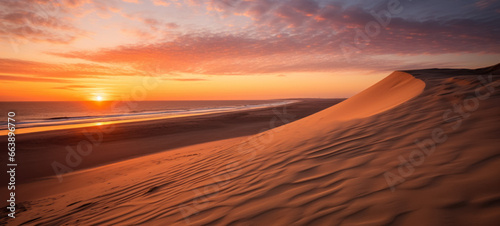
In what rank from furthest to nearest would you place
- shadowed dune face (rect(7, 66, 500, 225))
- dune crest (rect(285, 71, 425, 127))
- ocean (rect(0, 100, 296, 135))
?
ocean (rect(0, 100, 296, 135)) → dune crest (rect(285, 71, 425, 127)) → shadowed dune face (rect(7, 66, 500, 225))

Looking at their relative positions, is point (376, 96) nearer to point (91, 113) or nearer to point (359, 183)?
point (359, 183)

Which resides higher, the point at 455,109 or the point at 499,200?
the point at 455,109

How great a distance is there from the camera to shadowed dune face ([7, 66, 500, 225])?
1396 mm

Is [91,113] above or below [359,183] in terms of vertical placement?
above

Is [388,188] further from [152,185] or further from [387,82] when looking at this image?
[387,82]

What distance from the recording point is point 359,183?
182 cm

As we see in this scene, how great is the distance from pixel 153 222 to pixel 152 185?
68.0 inches

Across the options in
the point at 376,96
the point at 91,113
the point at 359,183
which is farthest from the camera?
the point at 91,113

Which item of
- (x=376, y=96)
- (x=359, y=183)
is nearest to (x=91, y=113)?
(x=376, y=96)

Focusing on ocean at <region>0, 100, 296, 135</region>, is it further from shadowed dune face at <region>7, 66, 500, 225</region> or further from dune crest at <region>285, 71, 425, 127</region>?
dune crest at <region>285, 71, 425, 127</region>

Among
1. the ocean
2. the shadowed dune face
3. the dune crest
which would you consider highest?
the ocean

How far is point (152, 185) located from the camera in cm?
377

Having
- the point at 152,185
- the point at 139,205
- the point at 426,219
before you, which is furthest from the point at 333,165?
the point at 152,185

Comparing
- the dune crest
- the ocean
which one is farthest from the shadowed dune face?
the ocean
